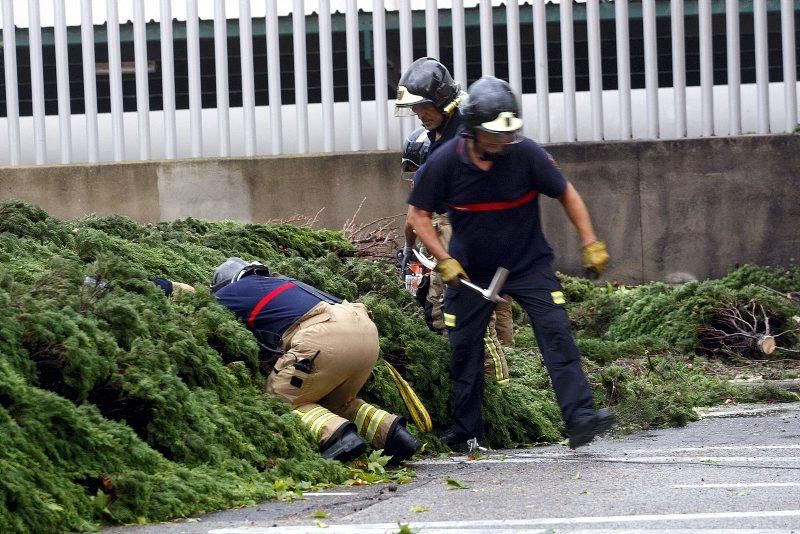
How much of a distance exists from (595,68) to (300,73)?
3.18 metres

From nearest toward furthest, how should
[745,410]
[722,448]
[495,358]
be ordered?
[722,448]
[495,358]
[745,410]

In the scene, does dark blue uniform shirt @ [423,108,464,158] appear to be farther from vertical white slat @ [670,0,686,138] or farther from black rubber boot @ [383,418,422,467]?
vertical white slat @ [670,0,686,138]

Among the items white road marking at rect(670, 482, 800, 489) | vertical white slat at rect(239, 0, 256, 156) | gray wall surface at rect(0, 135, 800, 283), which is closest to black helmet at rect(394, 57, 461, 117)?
white road marking at rect(670, 482, 800, 489)

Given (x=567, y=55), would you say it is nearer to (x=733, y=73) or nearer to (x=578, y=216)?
(x=733, y=73)

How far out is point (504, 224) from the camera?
21.2 ft

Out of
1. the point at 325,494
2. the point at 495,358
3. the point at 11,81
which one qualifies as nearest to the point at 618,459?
the point at 325,494

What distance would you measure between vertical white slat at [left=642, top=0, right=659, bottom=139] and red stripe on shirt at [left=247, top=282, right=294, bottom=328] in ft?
28.0

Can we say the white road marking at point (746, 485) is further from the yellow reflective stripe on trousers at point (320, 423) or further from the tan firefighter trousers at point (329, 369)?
the yellow reflective stripe on trousers at point (320, 423)

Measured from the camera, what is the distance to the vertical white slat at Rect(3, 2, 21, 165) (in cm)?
1429

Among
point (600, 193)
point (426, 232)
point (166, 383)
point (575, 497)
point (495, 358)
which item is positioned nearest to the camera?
point (575, 497)

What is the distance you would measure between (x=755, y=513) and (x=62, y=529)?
2.39m

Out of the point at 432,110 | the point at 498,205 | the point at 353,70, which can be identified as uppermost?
the point at 353,70

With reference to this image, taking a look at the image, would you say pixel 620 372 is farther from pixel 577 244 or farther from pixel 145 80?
pixel 145 80

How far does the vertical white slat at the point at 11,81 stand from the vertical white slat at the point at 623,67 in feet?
21.5
